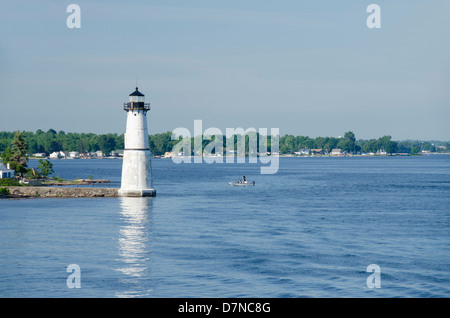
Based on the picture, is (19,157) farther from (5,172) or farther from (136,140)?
(136,140)

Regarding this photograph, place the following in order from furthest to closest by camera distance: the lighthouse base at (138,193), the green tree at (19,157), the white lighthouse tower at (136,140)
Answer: the green tree at (19,157) → the lighthouse base at (138,193) → the white lighthouse tower at (136,140)

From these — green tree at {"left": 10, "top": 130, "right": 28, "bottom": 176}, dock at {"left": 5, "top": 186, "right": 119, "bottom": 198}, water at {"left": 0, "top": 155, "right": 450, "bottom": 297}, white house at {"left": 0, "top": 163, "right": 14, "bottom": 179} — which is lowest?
water at {"left": 0, "top": 155, "right": 450, "bottom": 297}

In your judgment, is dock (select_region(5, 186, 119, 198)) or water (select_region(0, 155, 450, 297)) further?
dock (select_region(5, 186, 119, 198))

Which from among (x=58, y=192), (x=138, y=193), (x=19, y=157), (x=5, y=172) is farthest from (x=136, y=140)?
(x=19, y=157)

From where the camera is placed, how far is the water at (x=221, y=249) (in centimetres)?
3556

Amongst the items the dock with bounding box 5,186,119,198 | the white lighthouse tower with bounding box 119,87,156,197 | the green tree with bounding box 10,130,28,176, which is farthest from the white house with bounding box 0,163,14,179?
the white lighthouse tower with bounding box 119,87,156,197

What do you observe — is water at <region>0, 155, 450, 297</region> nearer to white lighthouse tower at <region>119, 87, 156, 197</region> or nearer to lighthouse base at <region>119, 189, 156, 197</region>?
lighthouse base at <region>119, 189, 156, 197</region>

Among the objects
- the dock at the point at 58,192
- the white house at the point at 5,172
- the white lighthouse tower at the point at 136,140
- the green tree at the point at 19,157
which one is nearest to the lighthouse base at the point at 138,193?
the white lighthouse tower at the point at 136,140

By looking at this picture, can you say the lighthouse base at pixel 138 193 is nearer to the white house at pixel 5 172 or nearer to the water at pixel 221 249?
the water at pixel 221 249

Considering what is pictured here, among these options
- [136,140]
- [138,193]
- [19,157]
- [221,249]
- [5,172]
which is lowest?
[221,249]

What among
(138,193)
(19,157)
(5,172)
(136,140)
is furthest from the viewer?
(19,157)

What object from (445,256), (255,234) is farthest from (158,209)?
(445,256)

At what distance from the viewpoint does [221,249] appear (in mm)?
46562

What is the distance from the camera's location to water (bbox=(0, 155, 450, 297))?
35.6 metres
